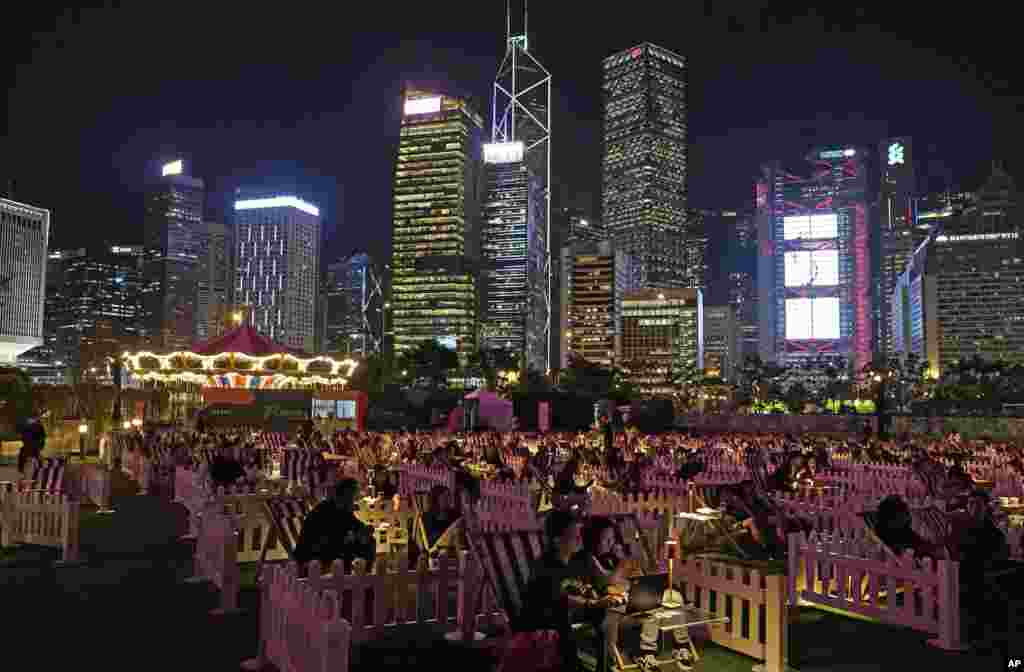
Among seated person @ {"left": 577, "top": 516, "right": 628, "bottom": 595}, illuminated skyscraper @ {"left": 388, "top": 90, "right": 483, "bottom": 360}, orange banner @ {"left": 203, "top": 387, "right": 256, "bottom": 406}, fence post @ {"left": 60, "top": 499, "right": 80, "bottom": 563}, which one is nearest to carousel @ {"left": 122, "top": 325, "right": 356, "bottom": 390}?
orange banner @ {"left": 203, "top": 387, "right": 256, "bottom": 406}

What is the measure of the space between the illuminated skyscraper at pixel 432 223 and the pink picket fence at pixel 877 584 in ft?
540

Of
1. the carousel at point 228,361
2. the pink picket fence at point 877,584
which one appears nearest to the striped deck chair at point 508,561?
the pink picket fence at point 877,584

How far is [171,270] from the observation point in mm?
189375

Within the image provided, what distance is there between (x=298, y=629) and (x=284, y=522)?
3.26 meters

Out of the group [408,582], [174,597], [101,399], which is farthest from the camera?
[101,399]

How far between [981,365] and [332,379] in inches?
2875

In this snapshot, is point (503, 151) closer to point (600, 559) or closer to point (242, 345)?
point (242, 345)

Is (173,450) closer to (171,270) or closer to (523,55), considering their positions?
(523,55)

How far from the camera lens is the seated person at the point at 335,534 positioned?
6625 millimetres

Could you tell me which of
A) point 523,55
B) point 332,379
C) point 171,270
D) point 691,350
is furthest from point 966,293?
point 171,270

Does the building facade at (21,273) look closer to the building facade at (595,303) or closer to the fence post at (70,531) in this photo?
the fence post at (70,531)

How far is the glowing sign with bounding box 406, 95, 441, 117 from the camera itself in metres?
177

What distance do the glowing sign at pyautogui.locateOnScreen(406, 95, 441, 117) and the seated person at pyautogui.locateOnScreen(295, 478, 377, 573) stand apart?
178 metres

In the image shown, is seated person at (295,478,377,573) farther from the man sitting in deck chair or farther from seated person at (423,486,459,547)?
the man sitting in deck chair
